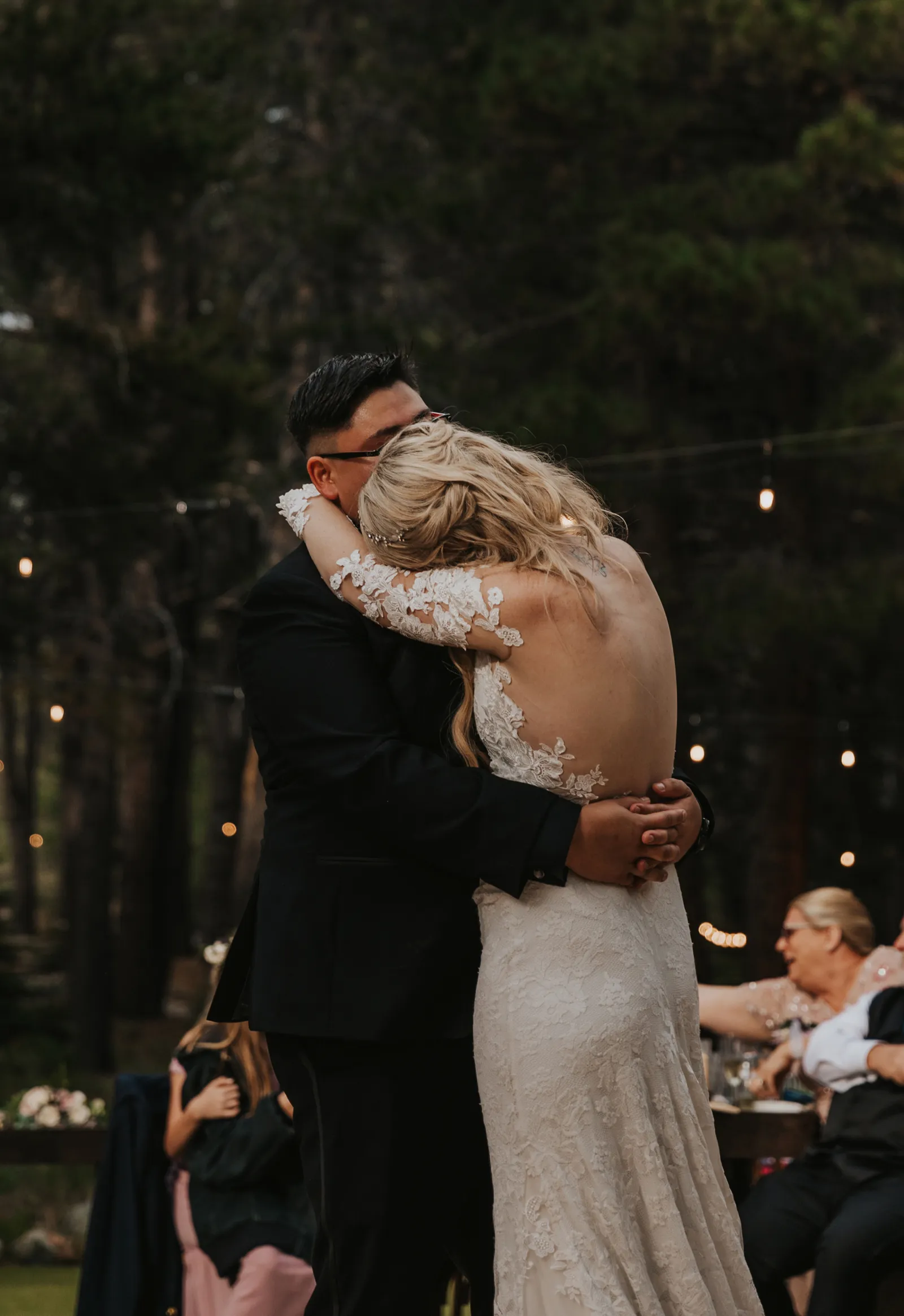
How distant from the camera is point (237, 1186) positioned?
162 inches

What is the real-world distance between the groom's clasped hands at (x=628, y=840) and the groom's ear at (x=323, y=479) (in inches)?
27.1

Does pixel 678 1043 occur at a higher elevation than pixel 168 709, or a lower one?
lower

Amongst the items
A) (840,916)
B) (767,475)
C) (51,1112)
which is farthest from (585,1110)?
(767,475)

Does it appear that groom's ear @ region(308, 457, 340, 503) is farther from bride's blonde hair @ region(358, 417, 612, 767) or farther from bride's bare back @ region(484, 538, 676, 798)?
bride's bare back @ region(484, 538, 676, 798)

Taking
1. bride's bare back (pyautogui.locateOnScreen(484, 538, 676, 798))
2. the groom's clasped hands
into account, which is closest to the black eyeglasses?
bride's bare back (pyautogui.locateOnScreen(484, 538, 676, 798))

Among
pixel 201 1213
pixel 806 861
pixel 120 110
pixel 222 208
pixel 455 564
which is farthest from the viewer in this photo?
pixel 222 208

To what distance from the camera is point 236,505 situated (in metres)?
12.4

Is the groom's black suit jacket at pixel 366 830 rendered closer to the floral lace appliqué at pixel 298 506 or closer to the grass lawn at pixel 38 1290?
the floral lace appliqué at pixel 298 506

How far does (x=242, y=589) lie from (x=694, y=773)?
12.3 ft

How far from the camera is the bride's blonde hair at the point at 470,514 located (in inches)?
95.4

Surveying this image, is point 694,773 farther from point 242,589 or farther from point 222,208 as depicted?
point 222,208

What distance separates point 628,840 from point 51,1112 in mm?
3423

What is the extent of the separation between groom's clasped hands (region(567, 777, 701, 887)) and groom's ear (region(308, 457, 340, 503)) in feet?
2.26

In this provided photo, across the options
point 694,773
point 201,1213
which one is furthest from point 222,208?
point 201,1213
